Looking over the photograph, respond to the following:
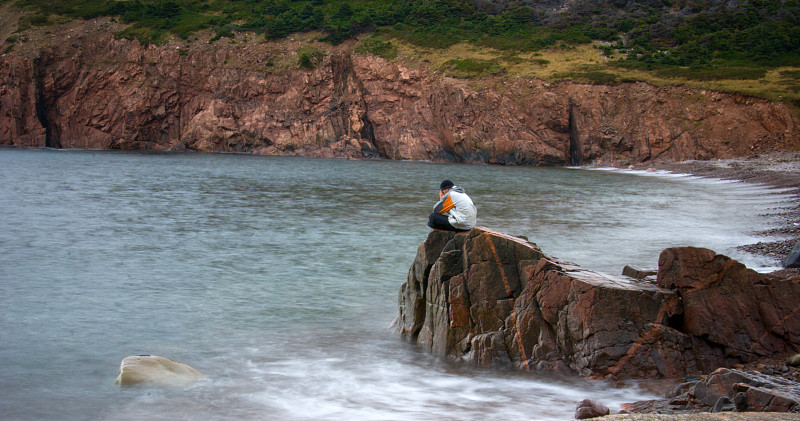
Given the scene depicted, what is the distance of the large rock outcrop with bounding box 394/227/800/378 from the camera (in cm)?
813

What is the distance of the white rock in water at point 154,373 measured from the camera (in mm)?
7934

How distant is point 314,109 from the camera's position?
76.6 m

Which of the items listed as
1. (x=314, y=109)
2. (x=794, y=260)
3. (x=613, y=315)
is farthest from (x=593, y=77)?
(x=613, y=315)

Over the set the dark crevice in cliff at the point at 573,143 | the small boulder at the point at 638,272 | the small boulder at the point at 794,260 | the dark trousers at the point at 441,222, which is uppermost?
the dark crevice in cliff at the point at 573,143

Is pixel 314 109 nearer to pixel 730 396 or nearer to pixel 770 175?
pixel 770 175

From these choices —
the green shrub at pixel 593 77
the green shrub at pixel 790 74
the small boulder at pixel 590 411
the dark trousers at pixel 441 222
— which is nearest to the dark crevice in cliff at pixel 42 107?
the green shrub at pixel 593 77

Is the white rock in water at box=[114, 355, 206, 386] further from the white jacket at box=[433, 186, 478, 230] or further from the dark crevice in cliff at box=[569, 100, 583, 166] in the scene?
the dark crevice in cliff at box=[569, 100, 583, 166]

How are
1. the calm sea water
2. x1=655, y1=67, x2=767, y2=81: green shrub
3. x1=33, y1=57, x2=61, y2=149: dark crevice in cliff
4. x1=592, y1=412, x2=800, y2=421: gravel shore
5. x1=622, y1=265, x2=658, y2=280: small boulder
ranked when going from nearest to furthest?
x1=592, y1=412, x2=800, y2=421: gravel shore, the calm sea water, x1=622, y1=265, x2=658, y2=280: small boulder, x1=655, y1=67, x2=767, y2=81: green shrub, x1=33, y1=57, x2=61, y2=149: dark crevice in cliff

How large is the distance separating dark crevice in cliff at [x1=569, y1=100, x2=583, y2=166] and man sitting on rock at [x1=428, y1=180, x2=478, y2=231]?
2326 inches

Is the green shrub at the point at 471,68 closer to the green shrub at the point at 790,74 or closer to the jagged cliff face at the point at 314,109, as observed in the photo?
the jagged cliff face at the point at 314,109

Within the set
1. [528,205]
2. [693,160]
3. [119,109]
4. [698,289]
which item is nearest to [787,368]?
[698,289]

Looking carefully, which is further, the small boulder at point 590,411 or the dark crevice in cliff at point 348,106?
the dark crevice in cliff at point 348,106

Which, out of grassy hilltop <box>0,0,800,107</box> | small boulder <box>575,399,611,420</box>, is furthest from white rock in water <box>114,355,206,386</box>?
grassy hilltop <box>0,0,800,107</box>

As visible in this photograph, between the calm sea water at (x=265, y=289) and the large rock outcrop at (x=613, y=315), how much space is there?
1.51 ft
